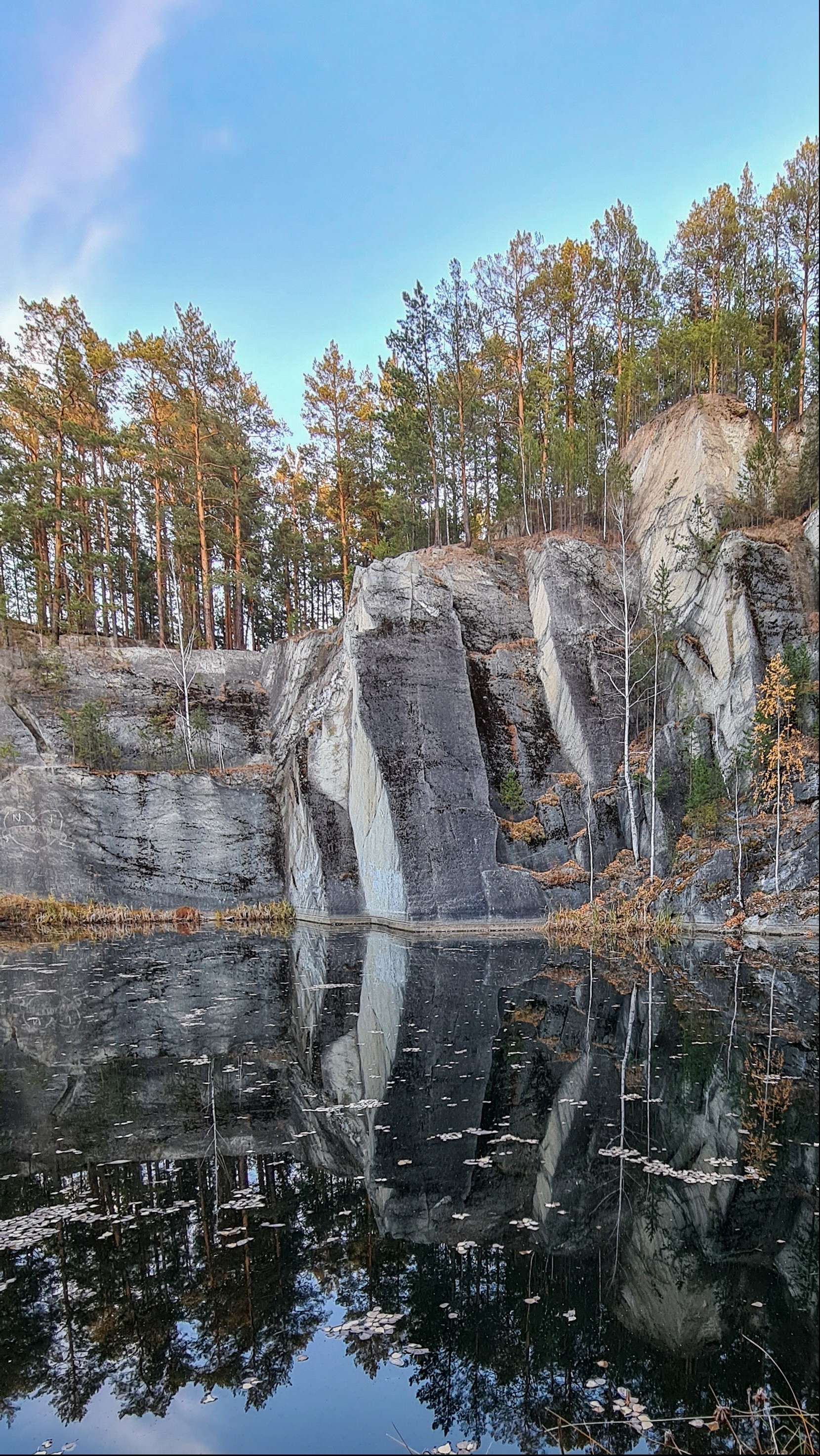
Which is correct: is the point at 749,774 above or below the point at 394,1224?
above

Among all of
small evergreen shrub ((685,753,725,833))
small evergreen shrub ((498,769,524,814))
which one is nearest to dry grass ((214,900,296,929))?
small evergreen shrub ((498,769,524,814))

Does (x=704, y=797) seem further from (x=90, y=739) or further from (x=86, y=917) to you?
(x=90, y=739)

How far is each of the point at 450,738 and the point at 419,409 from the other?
691 inches

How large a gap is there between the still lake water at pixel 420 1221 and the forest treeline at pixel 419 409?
24.0 metres

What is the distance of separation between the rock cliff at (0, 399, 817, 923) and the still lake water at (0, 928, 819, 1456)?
34.1ft

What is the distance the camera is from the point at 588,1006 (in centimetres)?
1192

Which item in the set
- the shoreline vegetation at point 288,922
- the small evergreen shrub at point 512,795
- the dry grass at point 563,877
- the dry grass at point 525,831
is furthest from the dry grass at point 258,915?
the dry grass at point 563,877

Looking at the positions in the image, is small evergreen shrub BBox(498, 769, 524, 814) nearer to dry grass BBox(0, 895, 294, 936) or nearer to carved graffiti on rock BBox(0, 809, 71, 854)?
dry grass BBox(0, 895, 294, 936)

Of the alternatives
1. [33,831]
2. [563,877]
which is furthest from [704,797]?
[33,831]

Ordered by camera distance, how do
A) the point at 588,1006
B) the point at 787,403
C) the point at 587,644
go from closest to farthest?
the point at 588,1006
the point at 587,644
the point at 787,403

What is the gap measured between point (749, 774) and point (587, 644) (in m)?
7.86

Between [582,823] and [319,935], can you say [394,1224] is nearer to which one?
[319,935]

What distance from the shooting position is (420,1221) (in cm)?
564

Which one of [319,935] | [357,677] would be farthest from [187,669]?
[319,935]
